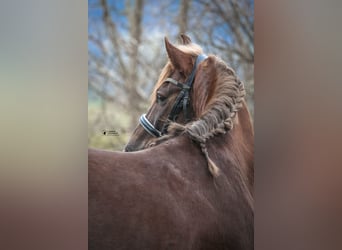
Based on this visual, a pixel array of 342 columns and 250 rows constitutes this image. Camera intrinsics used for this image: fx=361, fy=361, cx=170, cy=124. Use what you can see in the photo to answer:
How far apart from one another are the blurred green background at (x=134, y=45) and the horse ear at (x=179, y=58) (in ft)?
0.13

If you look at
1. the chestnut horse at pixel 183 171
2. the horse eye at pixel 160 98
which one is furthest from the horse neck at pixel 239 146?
the horse eye at pixel 160 98

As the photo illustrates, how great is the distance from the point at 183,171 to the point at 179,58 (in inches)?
29.3

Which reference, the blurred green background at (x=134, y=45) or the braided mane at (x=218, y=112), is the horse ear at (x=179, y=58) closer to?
the blurred green background at (x=134, y=45)

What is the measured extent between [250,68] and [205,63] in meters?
0.34

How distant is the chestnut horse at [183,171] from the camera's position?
2086 millimetres

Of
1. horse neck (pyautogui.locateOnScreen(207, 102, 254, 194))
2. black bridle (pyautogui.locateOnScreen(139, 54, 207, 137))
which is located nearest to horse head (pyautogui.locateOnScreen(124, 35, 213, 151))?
black bridle (pyautogui.locateOnScreen(139, 54, 207, 137))

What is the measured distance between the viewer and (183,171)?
230 centimetres

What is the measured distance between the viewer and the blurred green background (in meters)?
2.23

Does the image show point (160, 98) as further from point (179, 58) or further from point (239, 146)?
point (239, 146)

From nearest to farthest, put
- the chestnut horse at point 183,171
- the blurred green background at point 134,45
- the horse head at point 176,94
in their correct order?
the chestnut horse at point 183,171 → the blurred green background at point 134,45 → the horse head at point 176,94

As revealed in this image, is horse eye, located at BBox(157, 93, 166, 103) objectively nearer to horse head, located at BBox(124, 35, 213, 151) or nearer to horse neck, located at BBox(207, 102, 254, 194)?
horse head, located at BBox(124, 35, 213, 151)
